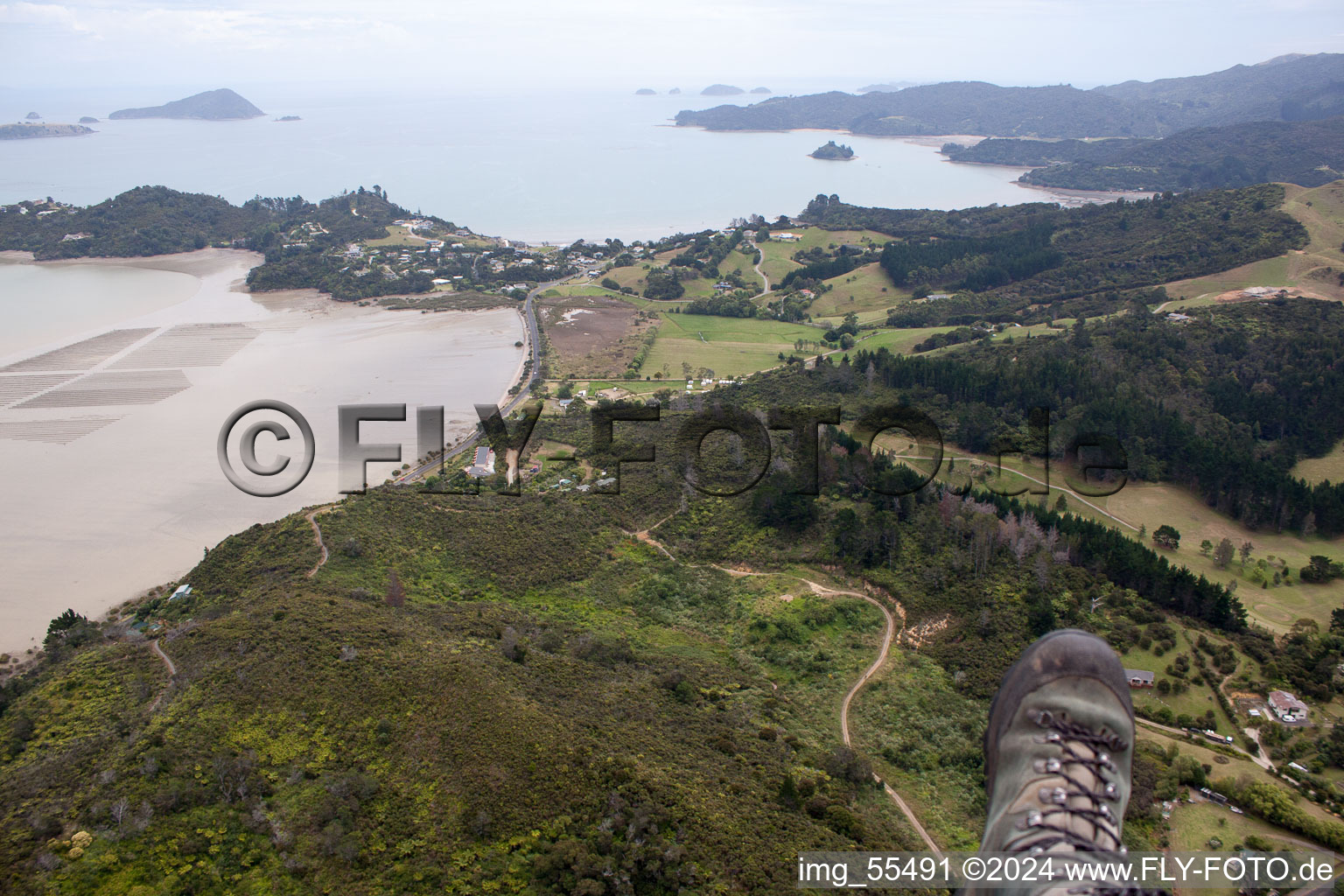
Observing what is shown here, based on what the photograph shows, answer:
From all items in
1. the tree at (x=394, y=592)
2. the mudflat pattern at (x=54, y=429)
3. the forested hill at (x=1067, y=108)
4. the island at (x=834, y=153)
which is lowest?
the tree at (x=394, y=592)

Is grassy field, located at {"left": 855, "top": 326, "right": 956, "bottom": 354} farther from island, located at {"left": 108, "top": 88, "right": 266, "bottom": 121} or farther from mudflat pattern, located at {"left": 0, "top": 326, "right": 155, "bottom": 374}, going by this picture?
island, located at {"left": 108, "top": 88, "right": 266, "bottom": 121}

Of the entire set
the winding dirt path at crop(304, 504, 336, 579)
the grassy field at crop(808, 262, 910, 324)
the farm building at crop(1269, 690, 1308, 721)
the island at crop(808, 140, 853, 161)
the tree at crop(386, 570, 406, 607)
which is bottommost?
the farm building at crop(1269, 690, 1308, 721)

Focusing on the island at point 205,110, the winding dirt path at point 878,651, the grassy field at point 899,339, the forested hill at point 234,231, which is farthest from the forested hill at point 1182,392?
the island at point 205,110

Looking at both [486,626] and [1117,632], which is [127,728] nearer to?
[486,626]

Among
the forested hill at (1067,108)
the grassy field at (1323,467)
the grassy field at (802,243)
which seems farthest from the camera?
the forested hill at (1067,108)

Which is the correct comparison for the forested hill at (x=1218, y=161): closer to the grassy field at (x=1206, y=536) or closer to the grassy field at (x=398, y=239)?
the grassy field at (x=1206, y=536)

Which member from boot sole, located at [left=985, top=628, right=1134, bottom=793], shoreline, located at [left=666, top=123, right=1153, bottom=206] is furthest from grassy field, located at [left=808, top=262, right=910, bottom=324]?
shoreline, located at [left=666, top=123, right=1153, bottom=206]
